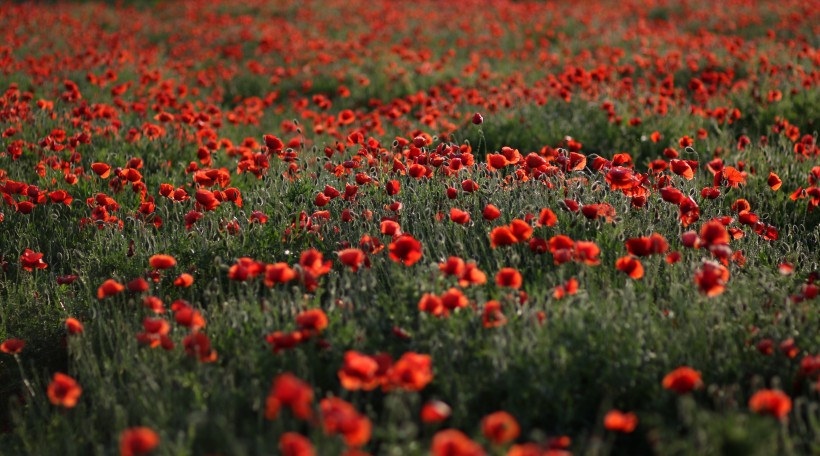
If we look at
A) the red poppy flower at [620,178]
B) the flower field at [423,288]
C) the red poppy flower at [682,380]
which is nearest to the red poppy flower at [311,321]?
the flower field at [423,288]

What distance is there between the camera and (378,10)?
581 inches

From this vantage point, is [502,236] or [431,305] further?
[502,236]

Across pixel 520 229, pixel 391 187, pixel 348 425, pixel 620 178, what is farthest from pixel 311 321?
pixel 620 178

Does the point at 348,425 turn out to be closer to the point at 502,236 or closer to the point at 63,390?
the point at 63,390

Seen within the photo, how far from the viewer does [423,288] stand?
10.5 feet

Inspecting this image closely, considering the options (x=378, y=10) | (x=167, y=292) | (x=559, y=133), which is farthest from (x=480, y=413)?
(x=378, y=10)

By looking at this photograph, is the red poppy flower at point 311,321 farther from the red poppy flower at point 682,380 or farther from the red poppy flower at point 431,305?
the red poppy flower at point 682,380

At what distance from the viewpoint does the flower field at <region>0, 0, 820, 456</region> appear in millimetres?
2598

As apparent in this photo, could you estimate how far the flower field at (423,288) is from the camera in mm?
2598

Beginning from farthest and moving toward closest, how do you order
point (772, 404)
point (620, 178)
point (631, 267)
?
1. point (620, 178)
2. point (631, 267)
3. point (772, 404)

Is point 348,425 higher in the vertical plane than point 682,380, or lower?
higher

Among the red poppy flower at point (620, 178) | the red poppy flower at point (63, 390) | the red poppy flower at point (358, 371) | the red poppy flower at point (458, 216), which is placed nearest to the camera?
the red poppy flower at point (358, 371)

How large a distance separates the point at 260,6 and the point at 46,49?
5.85 meters

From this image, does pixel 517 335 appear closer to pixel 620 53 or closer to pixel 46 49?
pixel 620 53
